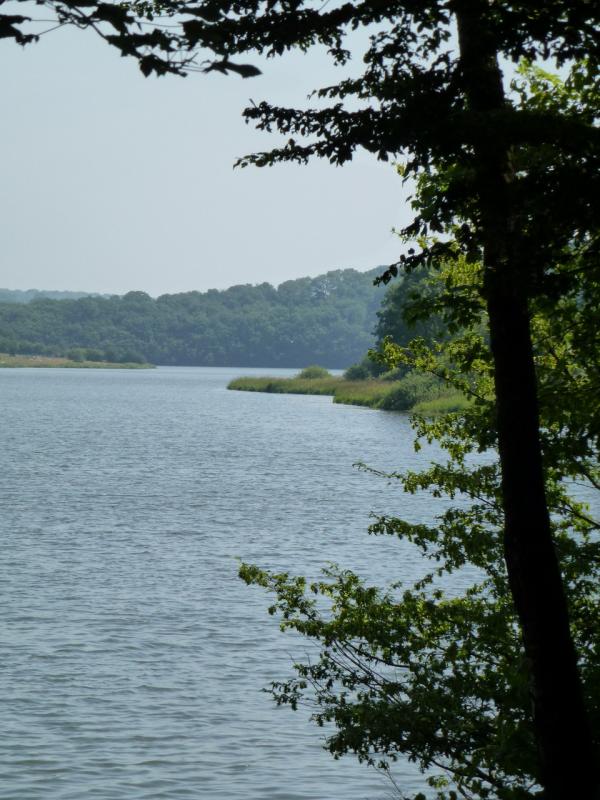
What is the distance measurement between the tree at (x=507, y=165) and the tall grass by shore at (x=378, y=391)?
4005cm

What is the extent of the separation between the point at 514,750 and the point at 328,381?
362 ft

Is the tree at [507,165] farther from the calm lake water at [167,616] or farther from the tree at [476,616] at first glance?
the calm lake water at [167,616]

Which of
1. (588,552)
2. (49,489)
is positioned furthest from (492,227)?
(49,489)

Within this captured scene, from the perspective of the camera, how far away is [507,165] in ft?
Result: 28.1

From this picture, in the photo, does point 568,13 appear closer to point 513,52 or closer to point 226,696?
point 513,52

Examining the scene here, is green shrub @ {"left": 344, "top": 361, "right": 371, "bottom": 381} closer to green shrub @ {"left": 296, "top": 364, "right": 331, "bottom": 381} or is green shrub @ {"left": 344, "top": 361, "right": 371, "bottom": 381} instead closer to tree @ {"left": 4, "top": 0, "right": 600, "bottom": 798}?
green shrub @ {"left": 296, "top": 364, "right": 331, "bottom": 381}

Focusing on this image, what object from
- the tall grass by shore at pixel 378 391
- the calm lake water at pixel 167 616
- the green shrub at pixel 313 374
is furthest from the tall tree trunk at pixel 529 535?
the green shrub at pixel 313 374

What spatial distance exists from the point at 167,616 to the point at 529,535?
11.5 metres

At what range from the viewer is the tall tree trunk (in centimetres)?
847

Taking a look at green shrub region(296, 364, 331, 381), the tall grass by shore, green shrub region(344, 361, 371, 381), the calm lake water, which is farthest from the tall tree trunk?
green shrub region(296, 364, 331, 381)

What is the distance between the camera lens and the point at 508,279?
793 cm

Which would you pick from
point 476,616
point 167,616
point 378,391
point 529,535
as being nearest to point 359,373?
point 378,391

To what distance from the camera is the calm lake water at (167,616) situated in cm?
1245

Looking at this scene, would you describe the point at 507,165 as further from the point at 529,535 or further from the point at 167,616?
the point at 167,616
